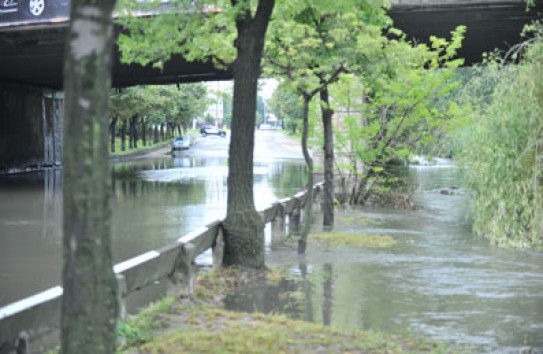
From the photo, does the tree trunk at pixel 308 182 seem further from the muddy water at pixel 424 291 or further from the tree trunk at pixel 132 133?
the tree trunk at pixel 132 133

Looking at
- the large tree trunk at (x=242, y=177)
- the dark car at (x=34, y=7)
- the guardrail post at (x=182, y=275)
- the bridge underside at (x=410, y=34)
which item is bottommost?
the guardrail post at (x=182, y=275)

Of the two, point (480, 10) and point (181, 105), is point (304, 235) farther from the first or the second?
point (181, 105)

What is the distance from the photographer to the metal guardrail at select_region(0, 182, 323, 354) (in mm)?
5238

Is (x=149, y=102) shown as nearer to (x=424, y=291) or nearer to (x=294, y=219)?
(x=294, y=219)

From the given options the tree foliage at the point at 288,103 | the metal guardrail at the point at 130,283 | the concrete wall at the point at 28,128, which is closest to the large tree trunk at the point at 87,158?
the metal guardrail at the point at 130,283

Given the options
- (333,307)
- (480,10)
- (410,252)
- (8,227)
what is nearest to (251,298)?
(333,307)

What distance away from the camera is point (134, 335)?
6625 millimetres

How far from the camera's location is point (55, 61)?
1265 inches

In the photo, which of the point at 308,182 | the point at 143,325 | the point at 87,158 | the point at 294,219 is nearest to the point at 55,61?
the point at 294,219

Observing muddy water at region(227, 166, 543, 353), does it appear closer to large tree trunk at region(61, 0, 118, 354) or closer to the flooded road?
the flooded road

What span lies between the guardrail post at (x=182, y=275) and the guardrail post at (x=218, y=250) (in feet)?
5.68

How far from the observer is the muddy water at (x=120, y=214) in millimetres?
11695

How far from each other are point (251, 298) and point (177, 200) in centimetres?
1472

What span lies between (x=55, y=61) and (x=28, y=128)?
11.3 meters
